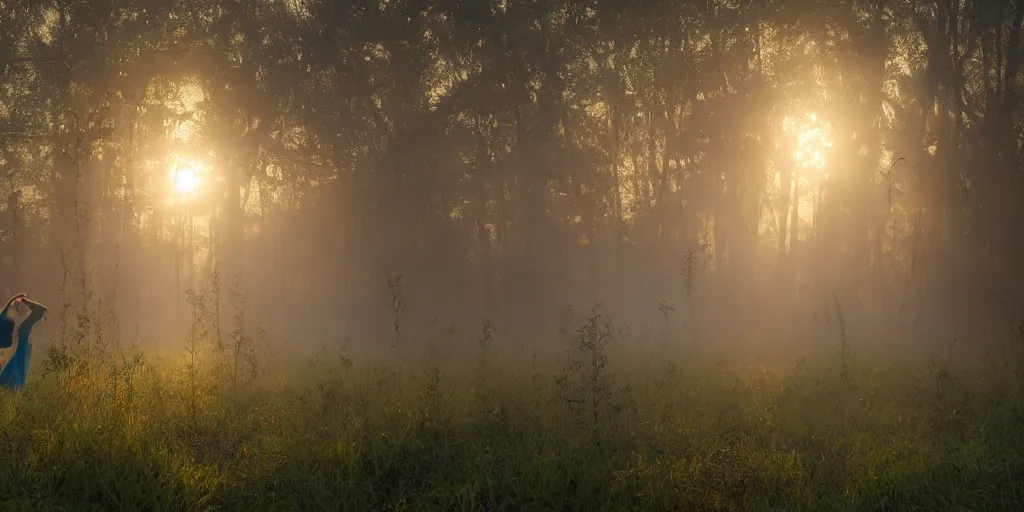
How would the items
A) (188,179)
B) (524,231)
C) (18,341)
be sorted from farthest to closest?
(188,179) → (524,231) → (18,341)

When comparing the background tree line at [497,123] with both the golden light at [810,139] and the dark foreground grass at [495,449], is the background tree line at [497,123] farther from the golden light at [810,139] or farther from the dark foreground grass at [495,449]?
the dark foreground grass at [495,449]

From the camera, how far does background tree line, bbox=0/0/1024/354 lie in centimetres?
2172

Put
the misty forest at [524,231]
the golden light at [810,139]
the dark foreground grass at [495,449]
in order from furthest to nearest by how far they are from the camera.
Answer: the golden light at [810,139]
the misty forest at [524,231]
the dark foreground grass at [495,449]

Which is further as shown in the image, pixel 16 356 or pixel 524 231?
pixel 524 231

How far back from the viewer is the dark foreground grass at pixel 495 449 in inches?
238

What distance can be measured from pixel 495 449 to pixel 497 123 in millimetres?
18566

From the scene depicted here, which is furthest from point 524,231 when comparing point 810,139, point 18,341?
point 18,341

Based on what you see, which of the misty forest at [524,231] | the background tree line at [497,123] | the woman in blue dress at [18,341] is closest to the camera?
the misty forest at [524,231]

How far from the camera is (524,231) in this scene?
25.2 metres

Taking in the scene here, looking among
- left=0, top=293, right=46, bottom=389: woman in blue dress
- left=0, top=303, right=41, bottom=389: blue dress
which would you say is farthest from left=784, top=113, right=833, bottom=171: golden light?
left=0, top=303, right=41, bottom=389: blue dress

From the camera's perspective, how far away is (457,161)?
24.5 metres

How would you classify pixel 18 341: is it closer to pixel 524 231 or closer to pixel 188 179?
pixel 524 231

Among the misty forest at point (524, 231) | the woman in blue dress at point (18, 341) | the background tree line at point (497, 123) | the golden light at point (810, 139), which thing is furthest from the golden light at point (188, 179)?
the golden light at point (810, 139)

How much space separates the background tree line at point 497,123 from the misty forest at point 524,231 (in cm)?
14
